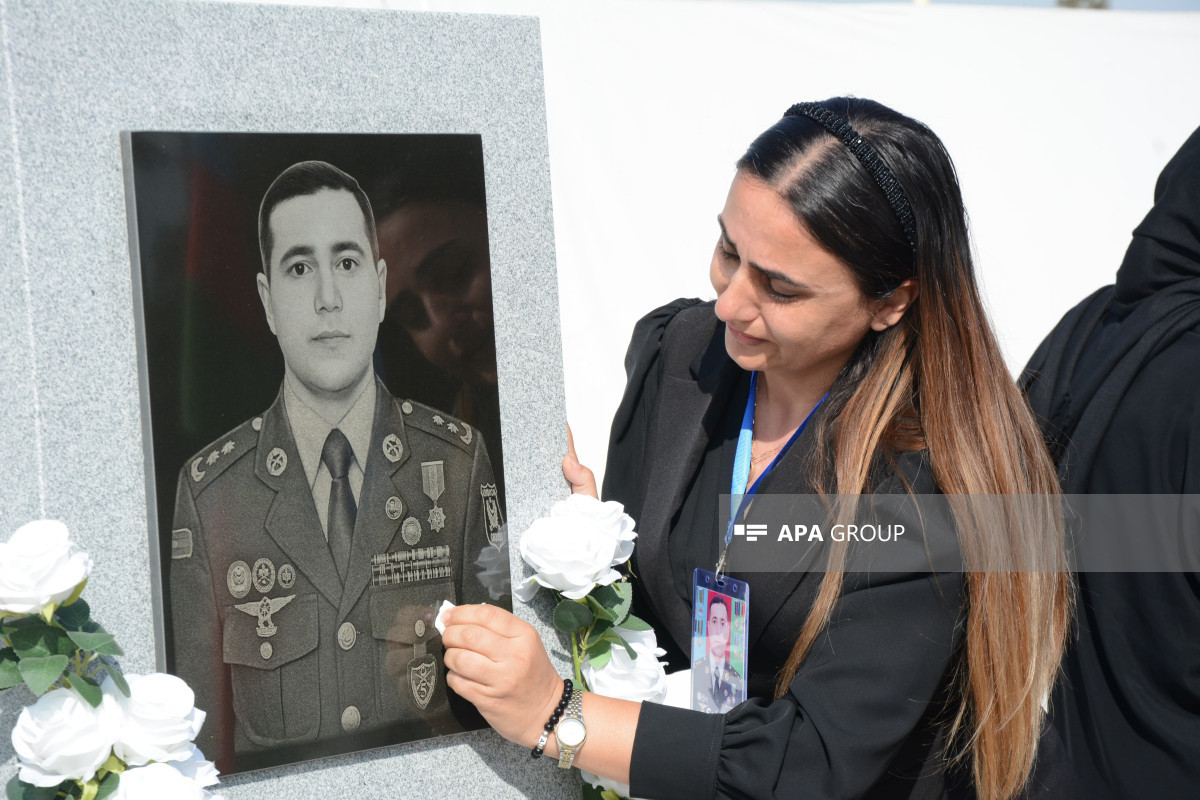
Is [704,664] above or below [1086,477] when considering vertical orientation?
below

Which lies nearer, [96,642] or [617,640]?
[96,642]

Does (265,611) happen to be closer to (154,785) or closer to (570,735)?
(154,785)

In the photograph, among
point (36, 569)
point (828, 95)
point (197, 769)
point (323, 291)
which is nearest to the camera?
point (36, 569)

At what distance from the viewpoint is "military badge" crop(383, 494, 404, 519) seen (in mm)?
1214

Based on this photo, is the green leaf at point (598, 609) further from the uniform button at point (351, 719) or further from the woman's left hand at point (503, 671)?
the uniform button at point (351, 719)

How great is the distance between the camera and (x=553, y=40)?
3.22 metres

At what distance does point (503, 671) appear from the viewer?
117 cm

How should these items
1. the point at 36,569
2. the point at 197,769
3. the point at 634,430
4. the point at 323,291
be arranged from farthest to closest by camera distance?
the point at 634,430 → the point at 323,291 → the point at 197,769 → the point at 36,569

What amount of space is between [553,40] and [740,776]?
2.70m

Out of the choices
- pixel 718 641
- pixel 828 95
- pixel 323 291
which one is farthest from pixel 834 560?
pixel 828 95

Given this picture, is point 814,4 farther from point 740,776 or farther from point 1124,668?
point 740,776

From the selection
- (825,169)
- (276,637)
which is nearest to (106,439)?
(276,637)

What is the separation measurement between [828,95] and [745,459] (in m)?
2.52

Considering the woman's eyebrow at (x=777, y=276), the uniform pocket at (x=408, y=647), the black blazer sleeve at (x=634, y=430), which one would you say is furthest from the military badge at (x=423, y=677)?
the woman's eyebrow at (x=777, y=276)
